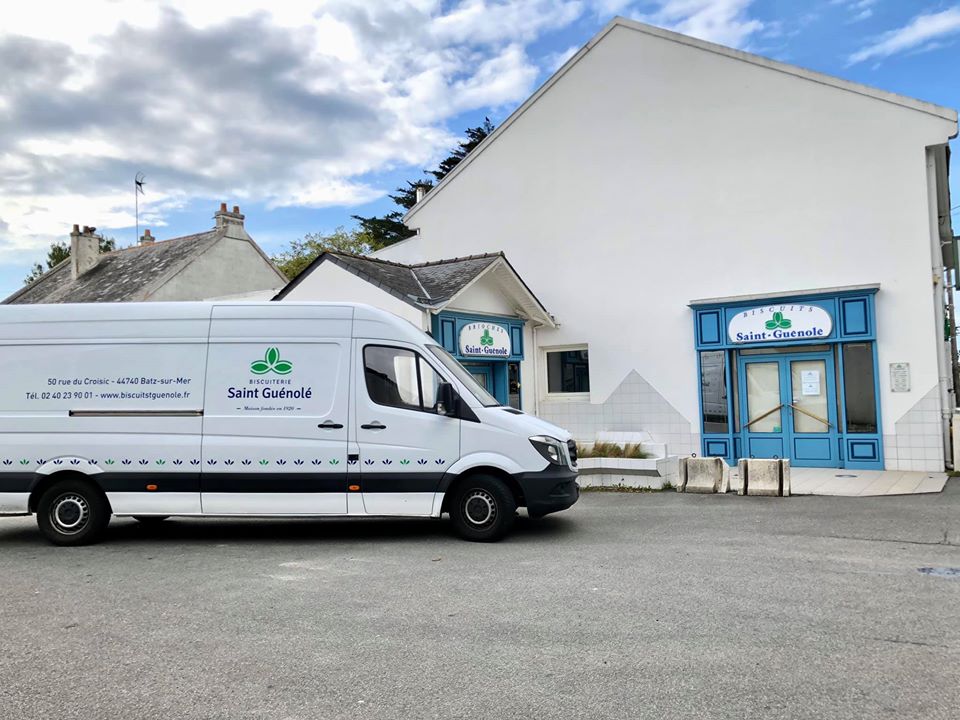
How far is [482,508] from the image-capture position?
8.12 metres

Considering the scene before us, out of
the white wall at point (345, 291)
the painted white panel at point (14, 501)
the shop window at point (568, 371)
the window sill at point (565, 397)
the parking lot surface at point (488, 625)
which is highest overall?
the white wall at point (345, 291)

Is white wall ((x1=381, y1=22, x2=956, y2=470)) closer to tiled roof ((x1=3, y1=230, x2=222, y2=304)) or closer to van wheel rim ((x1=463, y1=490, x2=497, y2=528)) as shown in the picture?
van wheel rim ((x1=463, y1=490, x2=497, y2=528))

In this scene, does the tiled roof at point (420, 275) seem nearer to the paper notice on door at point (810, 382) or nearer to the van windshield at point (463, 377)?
the van windshield at point (463, 377)

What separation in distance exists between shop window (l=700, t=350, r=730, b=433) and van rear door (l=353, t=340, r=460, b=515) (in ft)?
30.5

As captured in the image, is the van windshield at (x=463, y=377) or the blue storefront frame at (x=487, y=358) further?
the blue storefront frame at (x=487, y=358)

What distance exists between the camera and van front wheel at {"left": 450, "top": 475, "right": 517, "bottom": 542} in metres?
8.05

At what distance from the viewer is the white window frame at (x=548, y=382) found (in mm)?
17609

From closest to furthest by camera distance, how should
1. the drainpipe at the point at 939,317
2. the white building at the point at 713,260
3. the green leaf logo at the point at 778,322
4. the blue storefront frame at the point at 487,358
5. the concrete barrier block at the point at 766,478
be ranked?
1. the concrete barrier block at the point at 766,478
2. the drainpipe at the point at 939,317
3. the white building at the point at 713,260
4. the blue storefront frame at the point at 487,358
5. the green leaf logo at the point at 778,322

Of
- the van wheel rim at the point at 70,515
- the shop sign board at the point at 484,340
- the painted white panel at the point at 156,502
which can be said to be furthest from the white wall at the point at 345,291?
the van wheel rim at the point at 70,515

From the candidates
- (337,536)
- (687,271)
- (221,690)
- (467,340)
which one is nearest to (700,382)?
(687,271)

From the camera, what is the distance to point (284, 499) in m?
8.10

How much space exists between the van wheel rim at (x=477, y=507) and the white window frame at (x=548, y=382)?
9.67m

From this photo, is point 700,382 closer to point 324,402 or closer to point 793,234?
point 793,234

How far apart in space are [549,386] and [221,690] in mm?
14582
